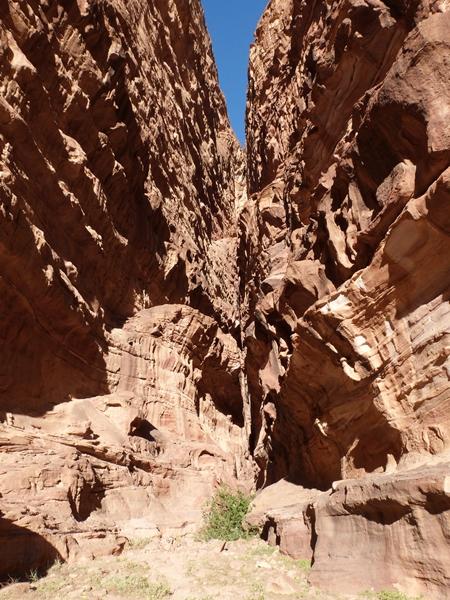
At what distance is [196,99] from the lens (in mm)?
39719

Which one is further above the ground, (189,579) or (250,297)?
(250,297)

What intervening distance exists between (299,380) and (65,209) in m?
11.7

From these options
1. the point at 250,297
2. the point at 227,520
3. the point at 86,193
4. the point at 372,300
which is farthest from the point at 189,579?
the point at 86,193

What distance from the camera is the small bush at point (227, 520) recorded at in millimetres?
12667

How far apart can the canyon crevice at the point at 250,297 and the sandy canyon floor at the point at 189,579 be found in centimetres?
50

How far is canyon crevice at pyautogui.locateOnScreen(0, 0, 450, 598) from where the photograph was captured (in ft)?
24.1

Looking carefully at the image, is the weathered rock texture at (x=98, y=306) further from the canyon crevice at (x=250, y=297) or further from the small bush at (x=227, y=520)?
the small bush at (x=227, y=520)

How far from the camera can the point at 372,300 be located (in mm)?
8383

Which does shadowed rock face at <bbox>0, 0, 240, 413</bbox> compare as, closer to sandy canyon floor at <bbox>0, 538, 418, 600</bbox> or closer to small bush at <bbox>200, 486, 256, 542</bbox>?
small bush at <bbox>200, 486, 256, 542</bbox>

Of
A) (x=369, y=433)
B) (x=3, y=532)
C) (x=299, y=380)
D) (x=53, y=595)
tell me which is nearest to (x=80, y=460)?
(x=3, y=532)

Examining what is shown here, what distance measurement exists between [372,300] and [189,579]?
19.1 ft

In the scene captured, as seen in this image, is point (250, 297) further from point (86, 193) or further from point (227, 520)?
point (227, 520)

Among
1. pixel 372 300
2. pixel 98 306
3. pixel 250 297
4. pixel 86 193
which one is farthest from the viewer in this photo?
pixel 250 297

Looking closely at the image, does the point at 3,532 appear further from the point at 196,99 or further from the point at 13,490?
the point at 196,99
